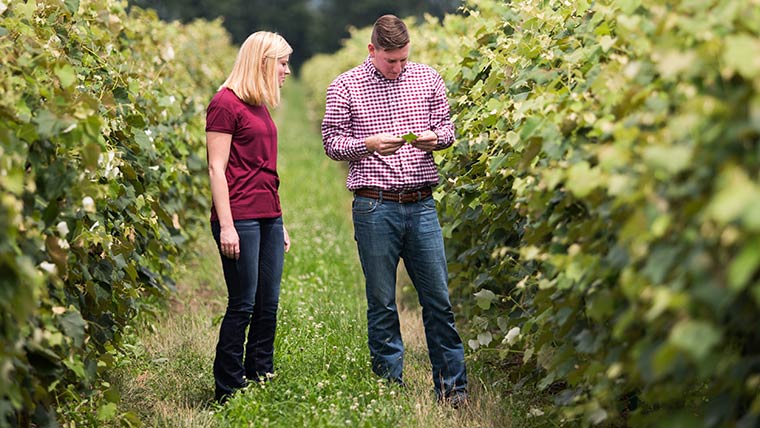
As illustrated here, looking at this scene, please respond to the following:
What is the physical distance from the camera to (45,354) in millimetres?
3385

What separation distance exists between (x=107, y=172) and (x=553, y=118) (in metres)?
1.94

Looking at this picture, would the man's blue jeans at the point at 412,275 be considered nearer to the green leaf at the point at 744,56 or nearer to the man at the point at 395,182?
the man at the point at 395,182

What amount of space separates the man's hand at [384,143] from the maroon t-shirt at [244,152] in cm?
56

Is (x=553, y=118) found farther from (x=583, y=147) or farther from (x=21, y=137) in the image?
(x=21, y=137)

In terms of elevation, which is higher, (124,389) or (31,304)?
(31,304)

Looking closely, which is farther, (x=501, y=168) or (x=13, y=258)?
(x=501, y=168)

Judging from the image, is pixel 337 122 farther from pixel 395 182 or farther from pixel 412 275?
pixel 412 275

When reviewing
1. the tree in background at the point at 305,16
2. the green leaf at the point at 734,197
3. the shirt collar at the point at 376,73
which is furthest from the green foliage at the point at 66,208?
the tree in background at the point at 305,16

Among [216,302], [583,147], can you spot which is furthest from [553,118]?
[216,302]

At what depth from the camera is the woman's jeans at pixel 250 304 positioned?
479 cm

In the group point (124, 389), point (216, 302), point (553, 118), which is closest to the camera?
point (553, 118)

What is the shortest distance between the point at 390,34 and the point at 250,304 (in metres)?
1.51

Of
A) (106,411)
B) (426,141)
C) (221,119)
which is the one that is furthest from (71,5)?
(106,411)

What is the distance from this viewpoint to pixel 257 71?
4.79 metres
